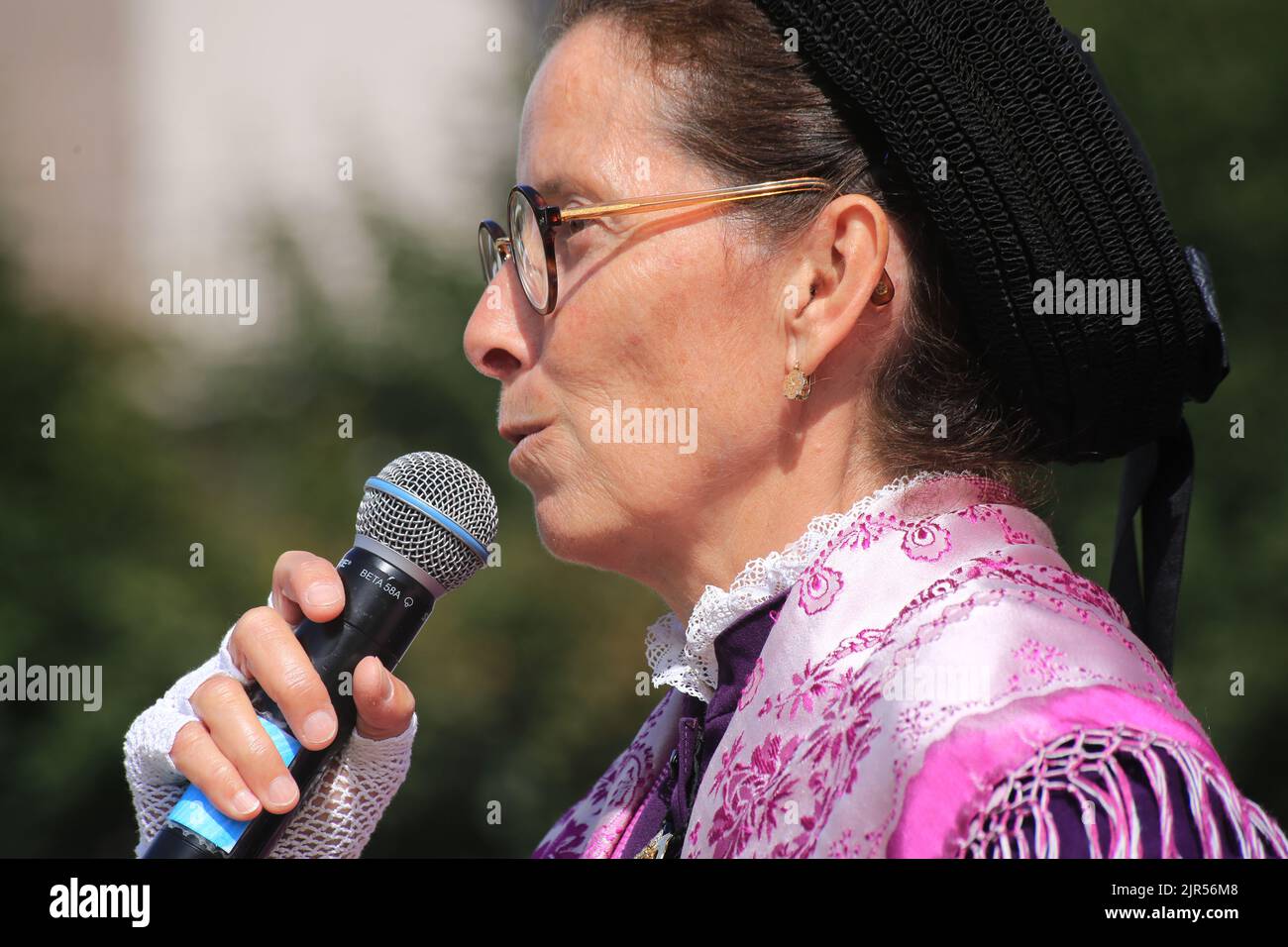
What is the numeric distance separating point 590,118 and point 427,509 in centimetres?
64

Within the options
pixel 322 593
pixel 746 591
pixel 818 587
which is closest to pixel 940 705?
pixel 818 587

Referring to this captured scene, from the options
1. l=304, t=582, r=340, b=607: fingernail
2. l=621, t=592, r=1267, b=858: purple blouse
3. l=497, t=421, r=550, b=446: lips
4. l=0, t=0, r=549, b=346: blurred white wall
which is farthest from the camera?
l=0, t=0, r=549, b=346: blurred white wall

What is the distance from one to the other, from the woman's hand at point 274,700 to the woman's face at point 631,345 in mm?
377

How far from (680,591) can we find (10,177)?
586 centimetres

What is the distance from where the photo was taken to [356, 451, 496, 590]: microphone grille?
1.72 metres

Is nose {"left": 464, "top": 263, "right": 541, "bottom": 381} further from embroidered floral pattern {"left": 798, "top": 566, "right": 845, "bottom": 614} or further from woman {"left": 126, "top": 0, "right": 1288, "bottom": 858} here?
embroidered floral pattern {"left": 798, "top": 566, "right": 845, "bottom": 614}

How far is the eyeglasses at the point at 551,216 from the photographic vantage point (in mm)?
1791

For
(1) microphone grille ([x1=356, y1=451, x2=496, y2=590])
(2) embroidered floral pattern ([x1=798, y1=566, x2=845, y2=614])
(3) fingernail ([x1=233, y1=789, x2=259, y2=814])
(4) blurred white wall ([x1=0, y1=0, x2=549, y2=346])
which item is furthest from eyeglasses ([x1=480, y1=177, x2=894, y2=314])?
(4) blurred white wall ([x1=0, y1=0, x2=549, y2=346])

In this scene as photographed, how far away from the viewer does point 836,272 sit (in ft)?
5.93

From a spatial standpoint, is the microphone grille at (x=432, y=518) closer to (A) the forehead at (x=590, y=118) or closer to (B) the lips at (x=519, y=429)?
(B) the lips at (x=519, y=429)

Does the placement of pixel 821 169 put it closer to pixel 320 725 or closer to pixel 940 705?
pixel 940 705

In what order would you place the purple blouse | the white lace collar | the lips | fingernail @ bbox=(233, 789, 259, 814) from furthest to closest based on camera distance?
the lips
the white lace collar
fingernail @ bbox=(233, 789, 259, 814)
the purple blouse

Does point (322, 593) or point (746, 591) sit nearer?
point (322, 593)

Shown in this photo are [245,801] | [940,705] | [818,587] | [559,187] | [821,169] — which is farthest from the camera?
[559,187]
